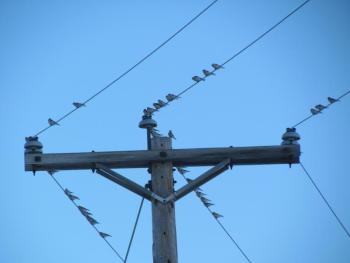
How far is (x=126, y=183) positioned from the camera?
409 inches

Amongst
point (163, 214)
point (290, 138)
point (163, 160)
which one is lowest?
point (163, 214)

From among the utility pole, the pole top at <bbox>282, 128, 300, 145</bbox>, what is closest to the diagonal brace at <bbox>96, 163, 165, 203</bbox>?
the utility pole

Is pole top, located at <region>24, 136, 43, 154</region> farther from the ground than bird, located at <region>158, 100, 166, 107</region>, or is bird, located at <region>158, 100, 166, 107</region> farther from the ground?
bird, located at <region>158, 100, 166, 107</region>

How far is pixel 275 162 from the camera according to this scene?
10680 mm

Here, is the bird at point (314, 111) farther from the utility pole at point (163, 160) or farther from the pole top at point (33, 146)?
the pole top at point (33, 146)

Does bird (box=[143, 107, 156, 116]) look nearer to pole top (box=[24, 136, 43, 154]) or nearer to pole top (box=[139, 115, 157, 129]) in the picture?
pole top (box=[139, 115, 157, 129])

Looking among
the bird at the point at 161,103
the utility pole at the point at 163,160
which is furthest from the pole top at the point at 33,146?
the bird at the point at 161,103

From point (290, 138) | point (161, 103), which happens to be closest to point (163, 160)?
point (161, 103)

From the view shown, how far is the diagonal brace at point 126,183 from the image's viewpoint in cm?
1027

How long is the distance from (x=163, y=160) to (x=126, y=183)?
0.53 m

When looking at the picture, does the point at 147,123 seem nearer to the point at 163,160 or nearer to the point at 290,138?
the point at 163,160

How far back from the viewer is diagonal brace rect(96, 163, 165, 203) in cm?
1027

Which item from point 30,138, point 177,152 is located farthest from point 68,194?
point 177,152

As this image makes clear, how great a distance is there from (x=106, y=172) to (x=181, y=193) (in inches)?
38.4
